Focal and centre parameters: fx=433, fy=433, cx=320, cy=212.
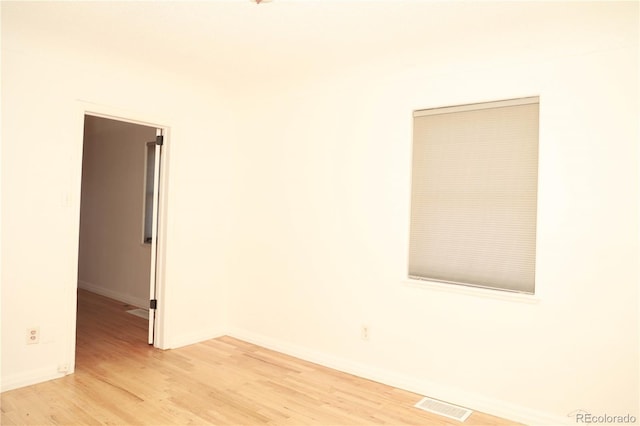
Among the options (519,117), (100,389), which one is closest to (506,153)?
(519,117)

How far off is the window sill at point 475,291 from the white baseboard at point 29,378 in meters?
2.93

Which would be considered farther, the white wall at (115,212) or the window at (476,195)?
the white wall at (115,212)

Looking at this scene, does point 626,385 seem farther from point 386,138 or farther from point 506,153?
point 386,138

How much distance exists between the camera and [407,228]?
11.6 ft

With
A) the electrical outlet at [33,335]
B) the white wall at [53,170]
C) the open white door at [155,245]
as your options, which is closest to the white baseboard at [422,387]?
the open white door at [155,245]

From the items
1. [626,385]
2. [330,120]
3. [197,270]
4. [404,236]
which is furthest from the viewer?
[197,270]

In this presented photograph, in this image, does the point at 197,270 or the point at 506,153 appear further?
the point at 197,270

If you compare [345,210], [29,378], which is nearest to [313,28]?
[345,210]

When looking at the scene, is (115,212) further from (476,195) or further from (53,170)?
(476,195)

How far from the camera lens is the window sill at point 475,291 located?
2.98 metres

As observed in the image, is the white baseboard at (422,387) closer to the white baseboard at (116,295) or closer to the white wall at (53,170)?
the white wall at (53,170)

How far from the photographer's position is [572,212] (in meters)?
→ 2.84

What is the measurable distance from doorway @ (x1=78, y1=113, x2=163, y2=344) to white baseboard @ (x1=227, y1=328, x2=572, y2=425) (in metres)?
2.31

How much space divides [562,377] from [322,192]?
2.38 metres
